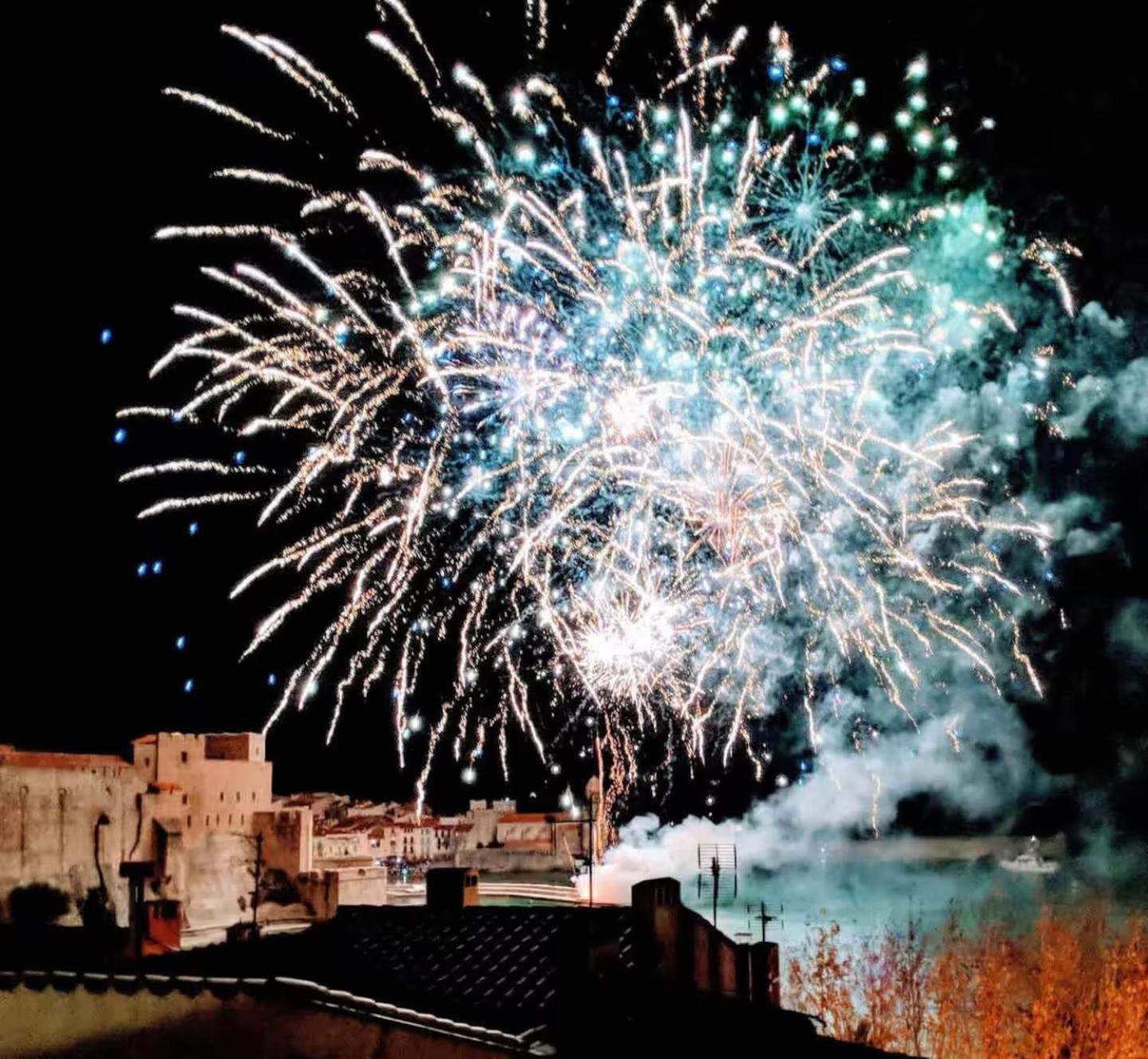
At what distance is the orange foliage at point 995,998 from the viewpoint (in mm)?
26078

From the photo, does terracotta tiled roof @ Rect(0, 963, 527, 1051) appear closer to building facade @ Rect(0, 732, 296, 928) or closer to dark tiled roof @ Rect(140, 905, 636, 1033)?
dark tiled roof @ Rect(140, 905, 636, 1033)

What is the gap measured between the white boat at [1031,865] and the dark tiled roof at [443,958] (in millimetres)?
60174

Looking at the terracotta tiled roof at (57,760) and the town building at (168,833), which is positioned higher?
the terracotta tiled roof at (57,760)

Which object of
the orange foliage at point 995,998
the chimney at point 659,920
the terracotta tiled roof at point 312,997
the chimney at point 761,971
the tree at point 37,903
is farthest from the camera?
the tree at point 37,903

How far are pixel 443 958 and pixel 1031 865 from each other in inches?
2517

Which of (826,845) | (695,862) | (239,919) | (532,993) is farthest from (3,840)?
(826,845)

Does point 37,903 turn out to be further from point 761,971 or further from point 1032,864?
point 1032,864

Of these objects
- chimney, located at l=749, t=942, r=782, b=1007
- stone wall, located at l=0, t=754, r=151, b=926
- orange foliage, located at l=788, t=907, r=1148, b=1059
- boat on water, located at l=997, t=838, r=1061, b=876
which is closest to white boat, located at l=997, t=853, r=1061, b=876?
boat on water, located at l=997, t=838, r=1061, b=876

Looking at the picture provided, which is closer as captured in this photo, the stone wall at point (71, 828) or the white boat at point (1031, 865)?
the stone wall at point (71, 828)

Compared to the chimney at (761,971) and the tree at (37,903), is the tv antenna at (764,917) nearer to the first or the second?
the chimney at (761,971)

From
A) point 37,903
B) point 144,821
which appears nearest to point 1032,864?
point 144,821

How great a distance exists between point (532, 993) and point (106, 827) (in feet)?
106

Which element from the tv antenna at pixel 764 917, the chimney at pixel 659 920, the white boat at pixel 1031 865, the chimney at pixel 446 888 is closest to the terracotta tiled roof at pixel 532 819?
the tv antenna at pixel 764 917

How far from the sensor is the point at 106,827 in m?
37.2
